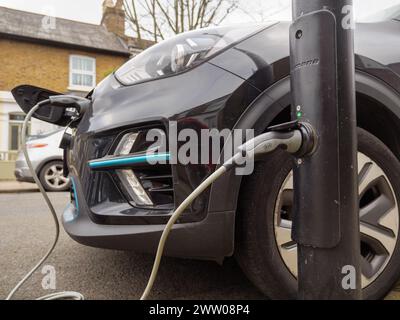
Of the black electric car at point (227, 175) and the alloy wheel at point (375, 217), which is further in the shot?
the alloy wheel at point (375, 217)

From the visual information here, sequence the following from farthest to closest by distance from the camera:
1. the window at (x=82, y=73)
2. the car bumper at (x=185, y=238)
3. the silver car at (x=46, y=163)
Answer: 1. the window at (x=82, y=73)
2. the silver car at (x=46, y=163)
3. the car bumper at (x=185, y=238)

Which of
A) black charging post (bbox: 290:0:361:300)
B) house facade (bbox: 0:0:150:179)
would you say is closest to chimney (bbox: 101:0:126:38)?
house facade (bbox: 0:0:150:179)

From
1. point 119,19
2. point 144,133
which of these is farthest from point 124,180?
point 119,19

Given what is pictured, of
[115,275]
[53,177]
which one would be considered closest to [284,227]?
[115,275]

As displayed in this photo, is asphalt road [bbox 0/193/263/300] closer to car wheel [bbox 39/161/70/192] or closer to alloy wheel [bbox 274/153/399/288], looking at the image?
alloy wheel [bbox 274/153/399/288]

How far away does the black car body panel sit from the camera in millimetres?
1168

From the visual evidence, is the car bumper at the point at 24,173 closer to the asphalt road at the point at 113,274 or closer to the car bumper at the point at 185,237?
the asphalt road at the point at 113,274

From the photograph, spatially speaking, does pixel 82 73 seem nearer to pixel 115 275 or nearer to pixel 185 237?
pixel 115 275

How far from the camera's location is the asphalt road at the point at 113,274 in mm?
1469

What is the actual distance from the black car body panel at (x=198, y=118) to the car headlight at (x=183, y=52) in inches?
1.6

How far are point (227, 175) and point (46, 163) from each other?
5802 millimetres

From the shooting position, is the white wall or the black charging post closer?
the black charging post

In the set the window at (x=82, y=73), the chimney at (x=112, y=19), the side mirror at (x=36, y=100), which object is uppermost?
the chimney at (x=112, y=19)

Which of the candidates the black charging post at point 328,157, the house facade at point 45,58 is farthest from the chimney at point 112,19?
the black charging post at point 328,157
